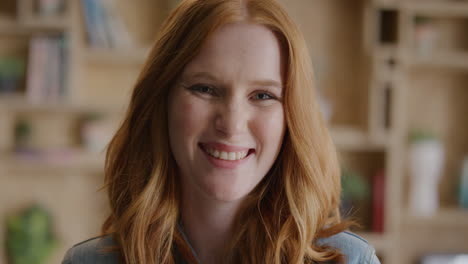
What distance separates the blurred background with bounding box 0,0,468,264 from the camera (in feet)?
9.30

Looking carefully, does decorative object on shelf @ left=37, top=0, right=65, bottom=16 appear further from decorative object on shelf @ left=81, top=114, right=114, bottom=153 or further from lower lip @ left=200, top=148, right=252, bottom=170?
lower lip @ left=200, top=148, right=252, bottom=170

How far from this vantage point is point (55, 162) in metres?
2.91

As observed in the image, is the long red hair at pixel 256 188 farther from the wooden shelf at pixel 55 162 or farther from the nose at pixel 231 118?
the wooden shelf at pixel 55 162

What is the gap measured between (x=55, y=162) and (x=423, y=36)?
2107 mm

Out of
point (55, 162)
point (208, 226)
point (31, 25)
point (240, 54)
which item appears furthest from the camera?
point (55, 162)

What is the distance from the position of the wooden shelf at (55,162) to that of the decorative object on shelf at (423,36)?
6.03ft

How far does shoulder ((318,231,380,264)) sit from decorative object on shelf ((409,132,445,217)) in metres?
1.98

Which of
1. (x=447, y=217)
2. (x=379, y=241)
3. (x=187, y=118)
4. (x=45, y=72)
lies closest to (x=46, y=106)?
(x=45, y=72)

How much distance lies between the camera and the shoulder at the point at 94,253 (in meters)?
1.16

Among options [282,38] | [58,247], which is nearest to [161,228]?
[282,38]

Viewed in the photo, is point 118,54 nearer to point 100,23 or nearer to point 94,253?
point 100,23

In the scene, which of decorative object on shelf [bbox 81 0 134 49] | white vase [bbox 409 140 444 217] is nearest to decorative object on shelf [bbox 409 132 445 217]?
white vase [bbox 409 140 444 217]

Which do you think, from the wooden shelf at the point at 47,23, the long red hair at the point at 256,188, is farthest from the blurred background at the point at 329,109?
the long red hair at the point at 256,188

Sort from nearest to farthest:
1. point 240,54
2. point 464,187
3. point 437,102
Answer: point 240,54 → point 464,187 → point 437,102
